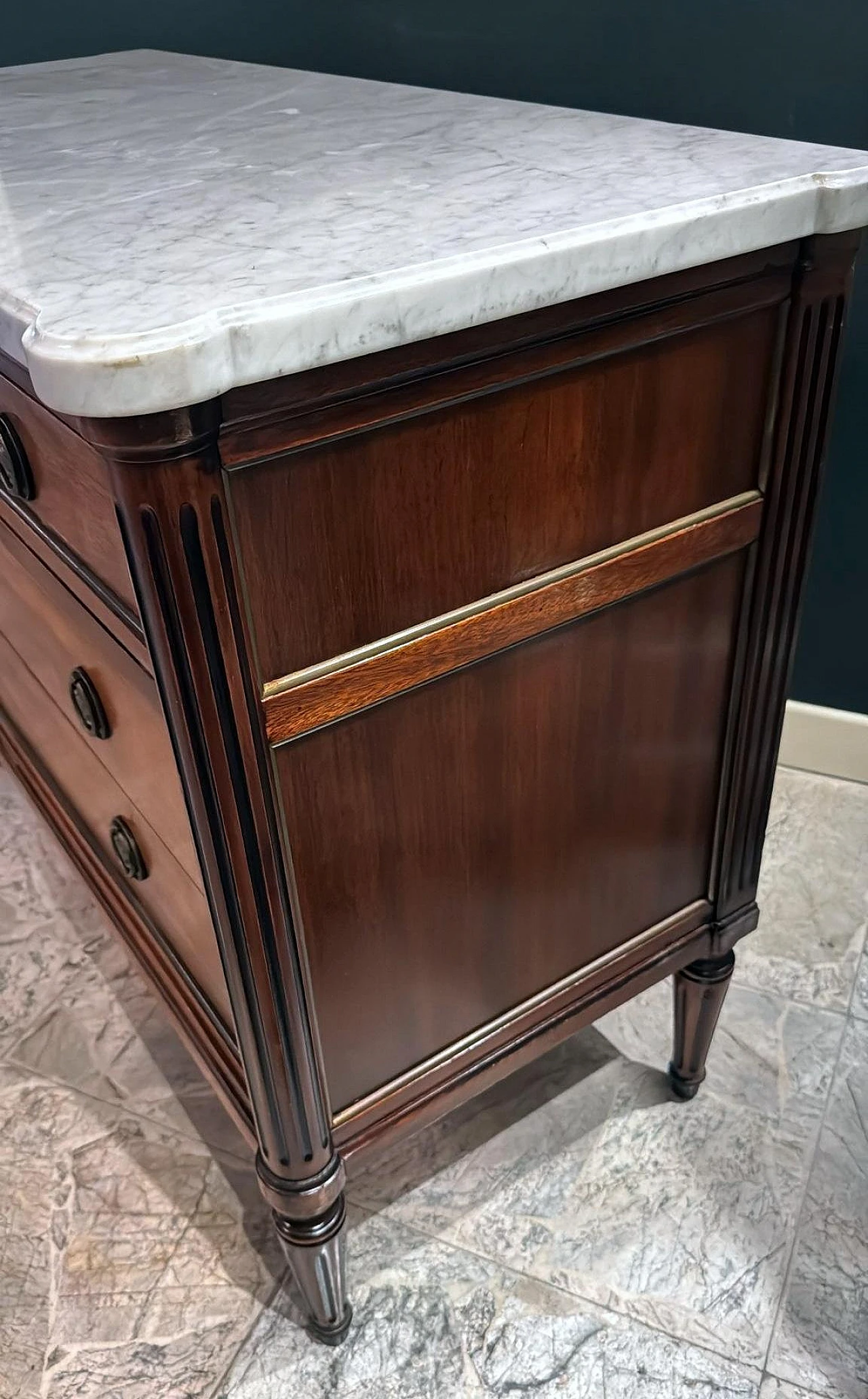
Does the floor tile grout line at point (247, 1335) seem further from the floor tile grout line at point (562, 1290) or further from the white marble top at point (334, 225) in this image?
the white marble top at point (334, 225)

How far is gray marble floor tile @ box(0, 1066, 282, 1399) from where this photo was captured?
1.04m

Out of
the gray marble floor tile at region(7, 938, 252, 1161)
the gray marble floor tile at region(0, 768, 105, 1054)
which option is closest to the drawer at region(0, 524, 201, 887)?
the gray marble floor tile at region(7, 938, 252, 1161)

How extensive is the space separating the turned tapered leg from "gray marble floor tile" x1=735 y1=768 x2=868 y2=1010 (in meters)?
0.21

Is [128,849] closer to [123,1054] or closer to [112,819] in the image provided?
[112,819]

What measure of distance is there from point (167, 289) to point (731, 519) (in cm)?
46

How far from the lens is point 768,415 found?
0.83m

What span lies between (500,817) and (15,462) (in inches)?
17.8

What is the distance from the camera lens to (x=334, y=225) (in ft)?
2.33

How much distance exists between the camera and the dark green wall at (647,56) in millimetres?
1274

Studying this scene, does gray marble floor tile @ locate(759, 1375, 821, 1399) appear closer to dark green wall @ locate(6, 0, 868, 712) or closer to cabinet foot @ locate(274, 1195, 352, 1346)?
cabinet foot @ locate(274, 1195, 352, 1346)

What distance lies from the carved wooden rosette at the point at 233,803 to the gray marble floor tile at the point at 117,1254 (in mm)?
154

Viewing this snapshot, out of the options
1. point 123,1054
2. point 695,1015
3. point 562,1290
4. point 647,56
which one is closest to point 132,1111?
point 123,1054

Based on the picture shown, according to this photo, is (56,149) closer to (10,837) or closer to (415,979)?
(415,979)

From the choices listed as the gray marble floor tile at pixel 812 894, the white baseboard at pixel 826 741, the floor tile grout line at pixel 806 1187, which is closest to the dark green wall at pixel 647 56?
the white baseboard at pixel 826 741
